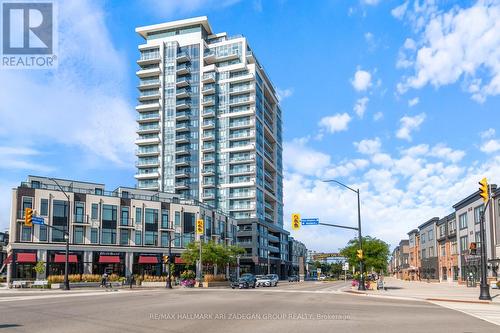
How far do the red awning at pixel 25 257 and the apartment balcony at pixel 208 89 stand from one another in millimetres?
69956

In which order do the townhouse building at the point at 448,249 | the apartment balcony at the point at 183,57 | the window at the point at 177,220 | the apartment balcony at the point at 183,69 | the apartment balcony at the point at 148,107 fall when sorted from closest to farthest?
the window at the point at 177,220, the townhouse building at the point at 448,249, the apartment balcony at the point at 183,57, the apartment balcony at the point at 183,69, the apartment balcony at the point at 148,107

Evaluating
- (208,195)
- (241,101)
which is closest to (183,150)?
(208,195)

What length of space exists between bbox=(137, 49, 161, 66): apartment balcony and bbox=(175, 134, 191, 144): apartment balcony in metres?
20.7

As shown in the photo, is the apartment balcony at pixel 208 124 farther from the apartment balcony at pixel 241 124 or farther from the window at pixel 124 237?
the window at pixel 124 237

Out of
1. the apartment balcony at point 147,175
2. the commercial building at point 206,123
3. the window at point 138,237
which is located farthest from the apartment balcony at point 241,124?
the window at point 138,237

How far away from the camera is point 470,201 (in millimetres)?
73625

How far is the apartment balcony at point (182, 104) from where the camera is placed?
130000 mm

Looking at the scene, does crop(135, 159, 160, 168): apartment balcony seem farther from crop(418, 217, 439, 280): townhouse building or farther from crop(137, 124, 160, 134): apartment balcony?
crop(418, 217, 439, 280): townhouse building

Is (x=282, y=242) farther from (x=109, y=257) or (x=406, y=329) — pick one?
(x=406, y=329)

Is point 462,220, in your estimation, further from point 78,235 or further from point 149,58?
point 149,58

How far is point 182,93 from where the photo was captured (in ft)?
428

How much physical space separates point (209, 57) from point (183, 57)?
656 cm

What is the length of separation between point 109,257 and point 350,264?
122 feet

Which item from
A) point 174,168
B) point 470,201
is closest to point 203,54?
point 174,168
